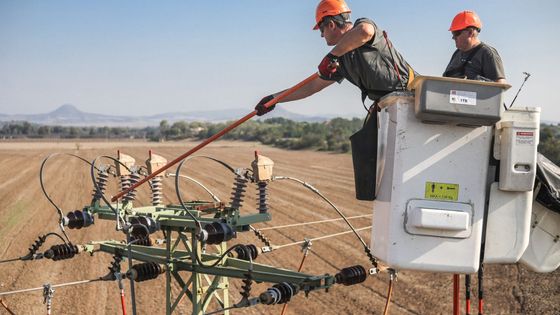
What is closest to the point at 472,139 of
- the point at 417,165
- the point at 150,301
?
the point at 417,165

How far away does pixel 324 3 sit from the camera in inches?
168

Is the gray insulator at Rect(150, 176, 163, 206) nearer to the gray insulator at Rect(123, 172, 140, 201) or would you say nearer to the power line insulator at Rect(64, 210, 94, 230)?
the gray insulator at Rect(123, 172, 140, 201)

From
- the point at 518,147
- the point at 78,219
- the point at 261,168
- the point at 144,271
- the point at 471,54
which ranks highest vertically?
the point at 471,54

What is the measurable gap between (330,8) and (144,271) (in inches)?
96.4

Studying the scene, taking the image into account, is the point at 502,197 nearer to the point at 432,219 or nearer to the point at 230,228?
the point at 432,219

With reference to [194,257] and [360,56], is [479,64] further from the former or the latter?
[194,257]

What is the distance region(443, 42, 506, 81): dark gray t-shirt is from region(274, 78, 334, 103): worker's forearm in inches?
39.2

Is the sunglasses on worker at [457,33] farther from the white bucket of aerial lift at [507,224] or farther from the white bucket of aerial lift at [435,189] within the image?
the white bucket of aerial lift at [507,224]

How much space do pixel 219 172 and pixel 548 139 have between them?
13021 mm

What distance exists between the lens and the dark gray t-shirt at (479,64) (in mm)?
4641

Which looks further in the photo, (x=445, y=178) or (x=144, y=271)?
(x=144, y=271)

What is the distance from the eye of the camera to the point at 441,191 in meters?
3.56

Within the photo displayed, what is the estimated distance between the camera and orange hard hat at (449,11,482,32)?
4.94m

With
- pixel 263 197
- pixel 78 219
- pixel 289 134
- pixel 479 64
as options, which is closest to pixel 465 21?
pixel 479 64
